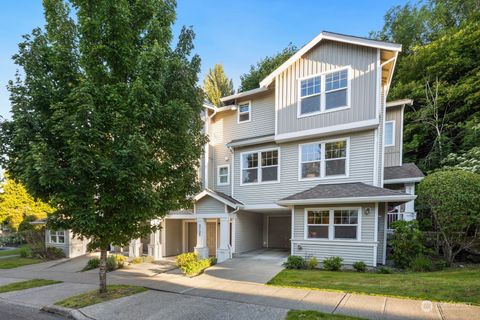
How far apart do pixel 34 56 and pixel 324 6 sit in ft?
46.2

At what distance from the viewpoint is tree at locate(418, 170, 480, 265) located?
375 inches

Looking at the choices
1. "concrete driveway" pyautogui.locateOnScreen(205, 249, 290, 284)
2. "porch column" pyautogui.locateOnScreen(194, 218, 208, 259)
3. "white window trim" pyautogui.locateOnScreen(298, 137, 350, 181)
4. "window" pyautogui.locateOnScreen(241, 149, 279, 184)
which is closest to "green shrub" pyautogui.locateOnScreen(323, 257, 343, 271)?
"concrete driveway" pyautogui.locateOnScreen(205, 249, 290, 284)

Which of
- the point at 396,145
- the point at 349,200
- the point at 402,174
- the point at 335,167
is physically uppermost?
the point at 396,145

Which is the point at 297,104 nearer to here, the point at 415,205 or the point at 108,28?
the point at 415,205

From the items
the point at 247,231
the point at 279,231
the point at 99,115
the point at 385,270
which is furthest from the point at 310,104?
the point at 99,115

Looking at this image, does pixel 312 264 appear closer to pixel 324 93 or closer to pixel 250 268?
pixel 250 268

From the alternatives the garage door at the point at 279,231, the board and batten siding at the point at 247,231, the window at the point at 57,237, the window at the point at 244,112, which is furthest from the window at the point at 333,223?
the window at the point at 57,237

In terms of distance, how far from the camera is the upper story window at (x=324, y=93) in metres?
11.2

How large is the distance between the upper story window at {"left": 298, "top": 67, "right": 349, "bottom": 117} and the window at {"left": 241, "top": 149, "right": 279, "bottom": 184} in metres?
2.68

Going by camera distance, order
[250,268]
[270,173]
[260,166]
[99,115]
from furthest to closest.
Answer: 1. [260,166]
2. [270,173]
3. [250,268]
4. [99,115]

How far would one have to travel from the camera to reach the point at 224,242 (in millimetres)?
12539

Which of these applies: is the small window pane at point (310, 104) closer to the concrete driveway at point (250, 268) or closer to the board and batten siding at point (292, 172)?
the board and batten siding at point (292, 172)

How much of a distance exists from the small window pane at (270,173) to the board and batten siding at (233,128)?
6.34 feet

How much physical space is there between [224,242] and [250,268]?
2618mm
